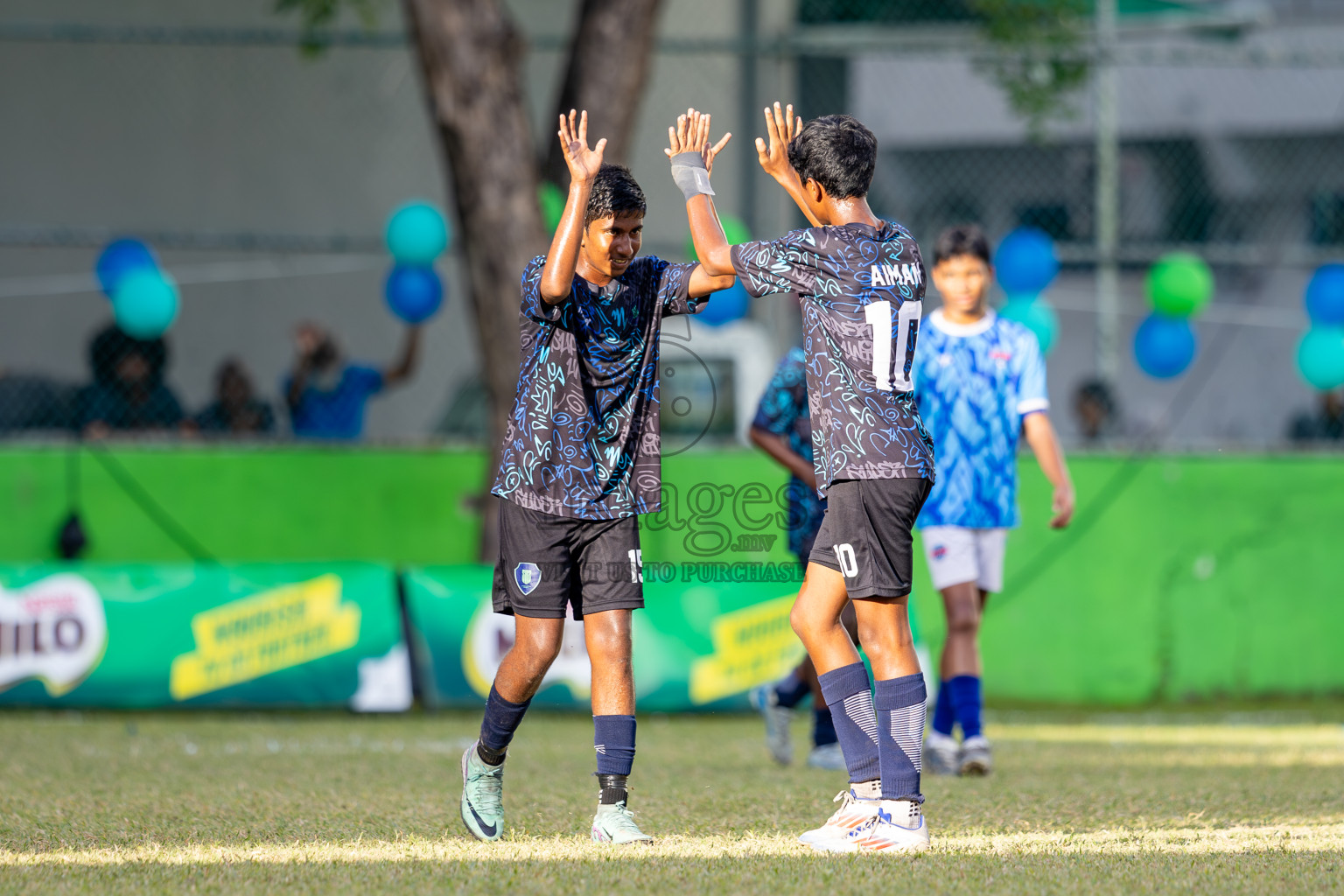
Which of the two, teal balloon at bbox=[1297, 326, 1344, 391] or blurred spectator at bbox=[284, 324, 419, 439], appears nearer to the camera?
teal balloon at bbox=[1297, 326, 1344, 391]

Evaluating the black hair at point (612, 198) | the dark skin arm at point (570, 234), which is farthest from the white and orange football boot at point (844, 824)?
the black hair at point (612, 198)

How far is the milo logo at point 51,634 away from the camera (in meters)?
8.55

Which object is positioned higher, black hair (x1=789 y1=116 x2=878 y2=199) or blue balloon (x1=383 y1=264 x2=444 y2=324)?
blue balloon (x1=383 y1=264 x2=444 y2=324)

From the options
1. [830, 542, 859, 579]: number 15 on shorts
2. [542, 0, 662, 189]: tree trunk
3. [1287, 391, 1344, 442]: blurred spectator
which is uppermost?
[542, 0, 662, 189]: tree trunk

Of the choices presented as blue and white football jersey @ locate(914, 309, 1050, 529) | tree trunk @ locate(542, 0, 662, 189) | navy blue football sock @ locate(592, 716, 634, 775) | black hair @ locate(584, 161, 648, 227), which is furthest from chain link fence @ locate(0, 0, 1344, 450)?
navy blue football sock @ locate(592, 716, 634, 775)

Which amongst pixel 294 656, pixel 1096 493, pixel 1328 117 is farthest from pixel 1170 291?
pixel 294 656

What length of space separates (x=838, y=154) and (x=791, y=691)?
112 inches

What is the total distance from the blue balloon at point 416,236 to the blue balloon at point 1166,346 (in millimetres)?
4711

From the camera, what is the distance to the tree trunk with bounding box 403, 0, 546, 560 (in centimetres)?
918

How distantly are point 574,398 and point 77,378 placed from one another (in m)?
7.62

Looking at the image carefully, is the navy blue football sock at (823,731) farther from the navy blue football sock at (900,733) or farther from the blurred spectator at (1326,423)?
the blurred spectator at (1326,423)

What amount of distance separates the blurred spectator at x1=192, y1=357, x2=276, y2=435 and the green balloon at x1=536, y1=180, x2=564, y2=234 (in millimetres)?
2520

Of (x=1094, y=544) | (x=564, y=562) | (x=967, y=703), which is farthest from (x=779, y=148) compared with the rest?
(x=1094, y=544)

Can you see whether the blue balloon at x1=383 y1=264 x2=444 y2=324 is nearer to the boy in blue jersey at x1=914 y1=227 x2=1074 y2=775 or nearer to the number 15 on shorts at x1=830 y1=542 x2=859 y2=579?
the boy in blue jersey at x1=914 y1=227 x2=1074 y2=775
